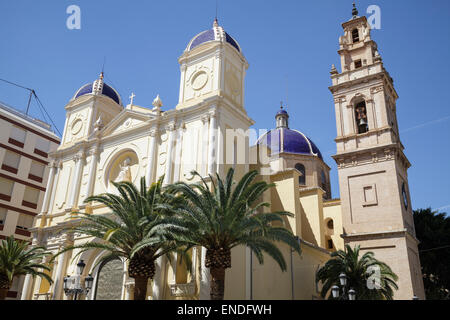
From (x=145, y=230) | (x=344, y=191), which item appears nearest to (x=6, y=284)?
(x=145, y=230)

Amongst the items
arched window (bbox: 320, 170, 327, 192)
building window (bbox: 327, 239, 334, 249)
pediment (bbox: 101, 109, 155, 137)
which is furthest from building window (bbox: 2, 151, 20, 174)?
arched window (bbox: 320, 170, 327, 192)

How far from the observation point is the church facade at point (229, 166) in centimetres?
2191

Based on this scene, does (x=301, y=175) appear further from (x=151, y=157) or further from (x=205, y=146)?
(x=205, y=146)

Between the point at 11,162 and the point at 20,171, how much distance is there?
3.59 ft

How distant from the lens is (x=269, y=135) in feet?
143

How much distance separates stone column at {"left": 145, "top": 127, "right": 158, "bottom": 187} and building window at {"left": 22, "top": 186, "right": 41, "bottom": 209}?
61.0 feet

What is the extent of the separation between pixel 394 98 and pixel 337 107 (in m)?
4.90


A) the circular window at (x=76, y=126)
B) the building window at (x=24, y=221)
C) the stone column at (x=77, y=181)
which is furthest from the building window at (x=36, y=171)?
the stone column at (x=77, y=181)

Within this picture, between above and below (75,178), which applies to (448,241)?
below

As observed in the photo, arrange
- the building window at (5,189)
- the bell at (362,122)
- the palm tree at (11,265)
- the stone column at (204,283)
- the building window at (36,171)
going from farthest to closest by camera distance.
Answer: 1. the building window at (36,171)
2. the building window at (5,189)
3. the bell at (362,122)
4. the palm tree at (11,265)
5. the stone column at (204,283)

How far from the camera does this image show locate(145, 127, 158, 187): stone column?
2366 cm

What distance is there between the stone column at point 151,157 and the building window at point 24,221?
60.6 feet

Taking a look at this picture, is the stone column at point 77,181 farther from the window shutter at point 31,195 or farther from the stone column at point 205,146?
the window shutter at point 31,195

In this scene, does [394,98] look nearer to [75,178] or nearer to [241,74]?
[241,74]
